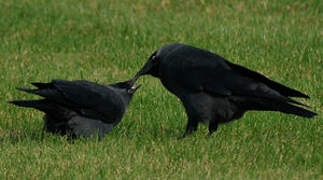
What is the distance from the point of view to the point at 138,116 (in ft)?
25.1

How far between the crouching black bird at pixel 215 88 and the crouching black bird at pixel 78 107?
2.17 feet

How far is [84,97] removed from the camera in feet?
21.5

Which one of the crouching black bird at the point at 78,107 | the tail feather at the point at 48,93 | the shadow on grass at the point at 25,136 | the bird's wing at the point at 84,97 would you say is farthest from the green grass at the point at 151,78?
the tail feather at the point at 48,93

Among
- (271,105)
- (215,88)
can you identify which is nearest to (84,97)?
(215,88)

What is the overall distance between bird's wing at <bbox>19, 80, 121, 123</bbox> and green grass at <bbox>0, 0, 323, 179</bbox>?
11.3 inches

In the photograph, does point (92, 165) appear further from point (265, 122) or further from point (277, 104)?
point (265, 122)

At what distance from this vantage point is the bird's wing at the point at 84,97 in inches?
252

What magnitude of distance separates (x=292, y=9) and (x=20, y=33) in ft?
16.8

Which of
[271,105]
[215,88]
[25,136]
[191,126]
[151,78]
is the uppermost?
[215,88]

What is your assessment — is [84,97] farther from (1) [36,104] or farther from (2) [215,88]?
(2) [215,88]

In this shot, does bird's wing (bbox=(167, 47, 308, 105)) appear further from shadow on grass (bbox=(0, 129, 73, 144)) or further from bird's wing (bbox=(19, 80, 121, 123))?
shadow on grass (bbox=(0, 129, 73, 144))

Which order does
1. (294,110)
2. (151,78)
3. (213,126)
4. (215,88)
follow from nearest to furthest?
(294,110) → (215,88) → (213,126) → (151,78)

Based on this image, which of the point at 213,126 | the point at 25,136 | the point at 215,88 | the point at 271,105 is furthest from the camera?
the point at 25,136

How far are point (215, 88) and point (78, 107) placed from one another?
1361 millimetres
